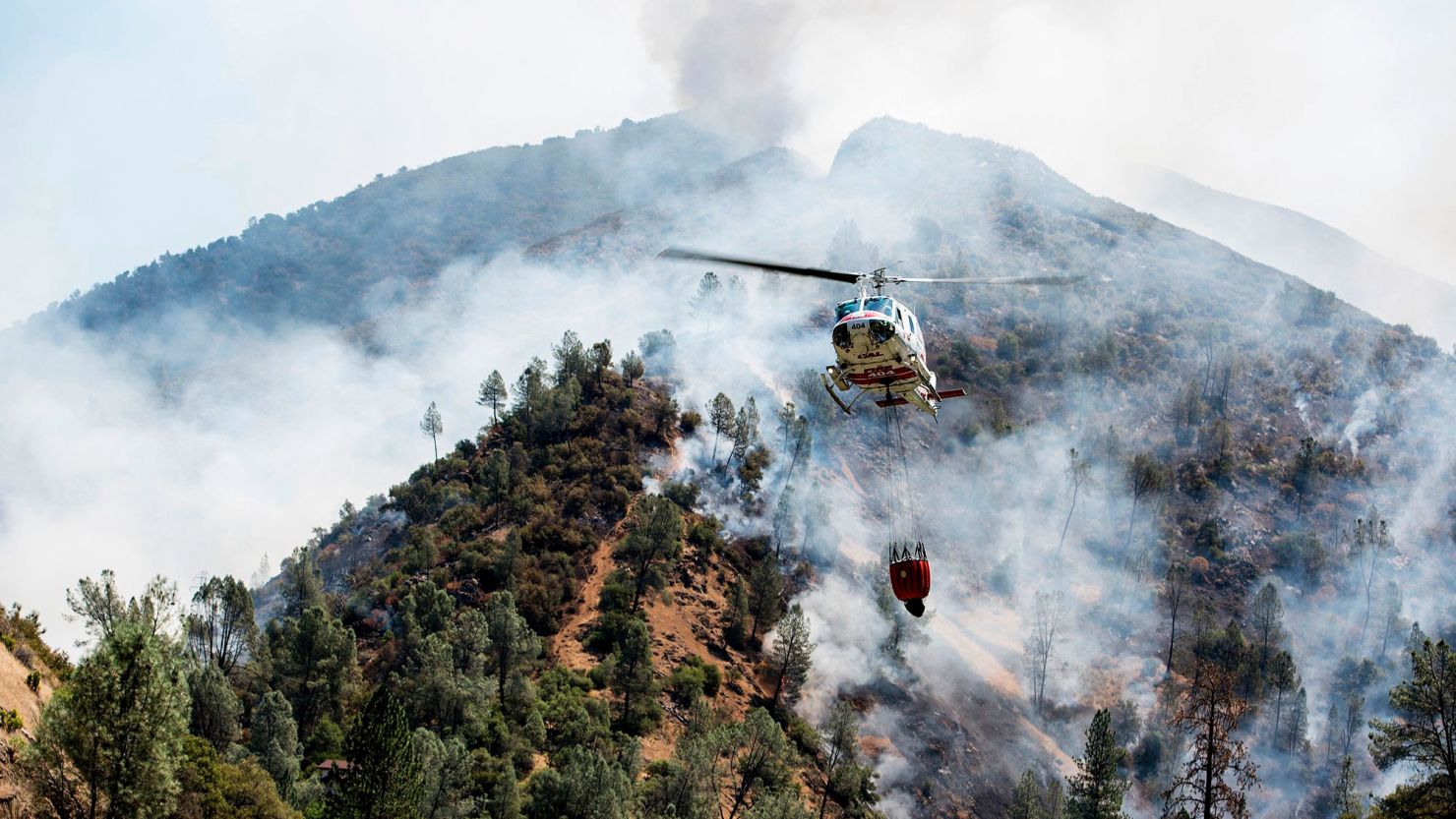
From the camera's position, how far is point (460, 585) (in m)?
89.1

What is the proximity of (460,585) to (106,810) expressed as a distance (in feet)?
197

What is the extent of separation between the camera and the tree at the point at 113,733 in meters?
28.4

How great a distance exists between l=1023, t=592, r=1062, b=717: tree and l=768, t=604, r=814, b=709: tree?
30.5 metres

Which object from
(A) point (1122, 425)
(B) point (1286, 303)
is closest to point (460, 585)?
(A) point (1122, 425)

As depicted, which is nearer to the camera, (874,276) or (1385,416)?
(874,276)

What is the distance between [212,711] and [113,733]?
116 ft

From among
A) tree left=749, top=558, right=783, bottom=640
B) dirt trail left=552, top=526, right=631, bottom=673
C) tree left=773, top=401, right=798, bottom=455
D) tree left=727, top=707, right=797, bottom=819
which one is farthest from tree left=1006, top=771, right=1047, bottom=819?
tree left=773, top=401, right=798, bottom=455

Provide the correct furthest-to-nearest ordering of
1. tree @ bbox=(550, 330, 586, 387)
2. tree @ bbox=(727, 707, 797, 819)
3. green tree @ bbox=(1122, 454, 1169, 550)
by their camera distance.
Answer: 1. green tree @ bbox=(1122, 454, 1169, 550)
2. tree @ bbox=(550, 330, 586, 387)
3. tree @ bbox=(727, 707, 797, 819)

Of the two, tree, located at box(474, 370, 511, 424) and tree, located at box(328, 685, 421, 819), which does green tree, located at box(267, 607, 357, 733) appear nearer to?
tree, located at box(328, 685, 421, 819)

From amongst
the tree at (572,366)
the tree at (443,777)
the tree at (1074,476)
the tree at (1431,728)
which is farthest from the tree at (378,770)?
the tree at (1074,476)

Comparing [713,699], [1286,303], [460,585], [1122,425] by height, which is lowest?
[713,699]

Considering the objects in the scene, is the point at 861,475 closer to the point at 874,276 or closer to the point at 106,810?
the point at 874,276

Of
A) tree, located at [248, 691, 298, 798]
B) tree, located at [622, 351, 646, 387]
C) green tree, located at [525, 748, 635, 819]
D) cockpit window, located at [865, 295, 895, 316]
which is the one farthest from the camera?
tree, located at [622, 351, 646, 387]

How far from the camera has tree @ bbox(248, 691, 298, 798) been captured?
57.4 meters
